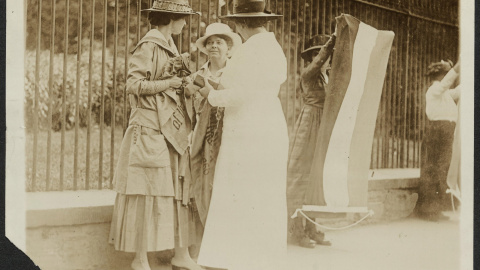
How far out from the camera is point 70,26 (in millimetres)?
4312

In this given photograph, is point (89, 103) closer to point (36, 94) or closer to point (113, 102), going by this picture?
point (113, 102)

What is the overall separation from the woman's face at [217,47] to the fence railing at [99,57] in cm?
31

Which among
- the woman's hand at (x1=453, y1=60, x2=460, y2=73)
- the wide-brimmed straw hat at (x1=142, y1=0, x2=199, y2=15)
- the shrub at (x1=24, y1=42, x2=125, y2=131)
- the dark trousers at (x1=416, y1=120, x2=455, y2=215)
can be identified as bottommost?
the dark trousers at (x1=416, y1=120, x2=455, y2=215)

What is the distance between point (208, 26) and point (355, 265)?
211cm

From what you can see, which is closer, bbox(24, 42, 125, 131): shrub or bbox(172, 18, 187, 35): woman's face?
bbox(24, 42, 125, 131): shrub

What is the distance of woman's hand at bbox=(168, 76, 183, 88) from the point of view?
4.16 metres

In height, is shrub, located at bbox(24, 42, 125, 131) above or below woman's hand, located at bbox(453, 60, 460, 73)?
below

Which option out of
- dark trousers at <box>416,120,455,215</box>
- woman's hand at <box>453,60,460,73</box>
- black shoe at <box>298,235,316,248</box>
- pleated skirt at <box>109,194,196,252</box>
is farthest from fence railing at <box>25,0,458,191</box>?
black shoe at <box>298,235,316,248</box>

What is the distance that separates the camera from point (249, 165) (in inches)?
→ 169

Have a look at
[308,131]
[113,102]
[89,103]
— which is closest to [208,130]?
[113,102]

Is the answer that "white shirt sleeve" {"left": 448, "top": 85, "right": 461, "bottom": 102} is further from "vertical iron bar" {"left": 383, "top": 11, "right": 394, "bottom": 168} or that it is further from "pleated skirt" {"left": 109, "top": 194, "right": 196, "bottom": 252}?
"pleated skirt" {"left": 109, "top": 194, "right": 196, "bottom": 252}

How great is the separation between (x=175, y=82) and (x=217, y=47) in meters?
0.44

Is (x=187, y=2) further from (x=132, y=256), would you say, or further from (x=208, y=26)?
(x=132, y=256)

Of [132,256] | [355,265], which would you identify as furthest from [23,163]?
[355,265]
